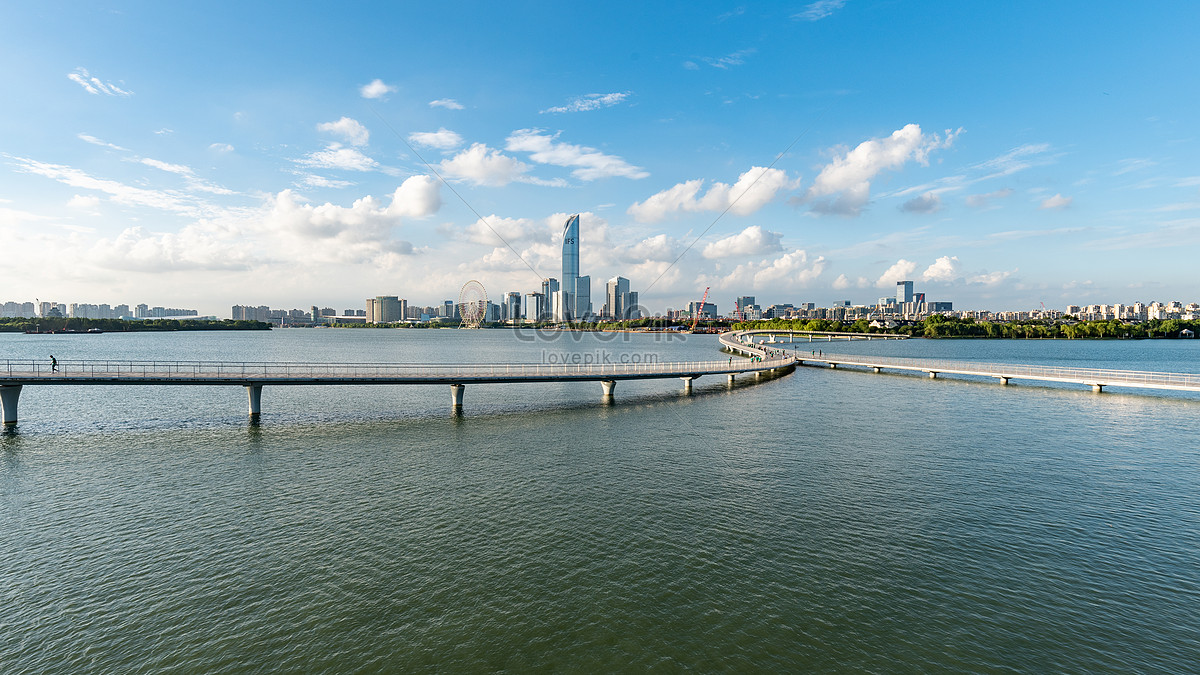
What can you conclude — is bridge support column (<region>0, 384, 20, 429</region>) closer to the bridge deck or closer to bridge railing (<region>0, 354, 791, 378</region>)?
bridge railing (<region>0, 354, 791, 378</region>)

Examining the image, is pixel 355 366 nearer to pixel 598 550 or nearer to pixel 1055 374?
pixel 598 550

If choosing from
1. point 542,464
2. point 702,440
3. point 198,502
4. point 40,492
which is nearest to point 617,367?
point 702,440

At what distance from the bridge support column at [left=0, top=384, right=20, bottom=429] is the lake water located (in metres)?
2.30

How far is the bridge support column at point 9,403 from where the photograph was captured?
4403cm

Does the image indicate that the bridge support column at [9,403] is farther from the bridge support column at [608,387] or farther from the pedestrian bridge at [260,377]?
the bridge support column at [608,387]

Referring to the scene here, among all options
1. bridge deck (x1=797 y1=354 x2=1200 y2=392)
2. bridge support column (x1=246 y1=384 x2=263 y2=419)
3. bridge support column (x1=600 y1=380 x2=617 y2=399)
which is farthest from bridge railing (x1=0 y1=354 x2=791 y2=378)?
bridge deck (x1=797 y1=354 x2=1200 y2=392)

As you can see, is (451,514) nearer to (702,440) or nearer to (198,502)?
(198,502)

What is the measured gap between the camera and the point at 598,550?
21.2 metres

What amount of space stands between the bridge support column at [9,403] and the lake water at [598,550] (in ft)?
7.54

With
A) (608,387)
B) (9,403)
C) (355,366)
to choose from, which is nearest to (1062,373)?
(608,387)

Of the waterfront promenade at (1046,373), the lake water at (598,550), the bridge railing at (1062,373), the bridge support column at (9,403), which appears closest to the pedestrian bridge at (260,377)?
the bridge support column at (9,403)

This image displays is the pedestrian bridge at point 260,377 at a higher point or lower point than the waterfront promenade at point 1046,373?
higher

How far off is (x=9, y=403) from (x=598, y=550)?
188 feet

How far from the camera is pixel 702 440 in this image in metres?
41.3
